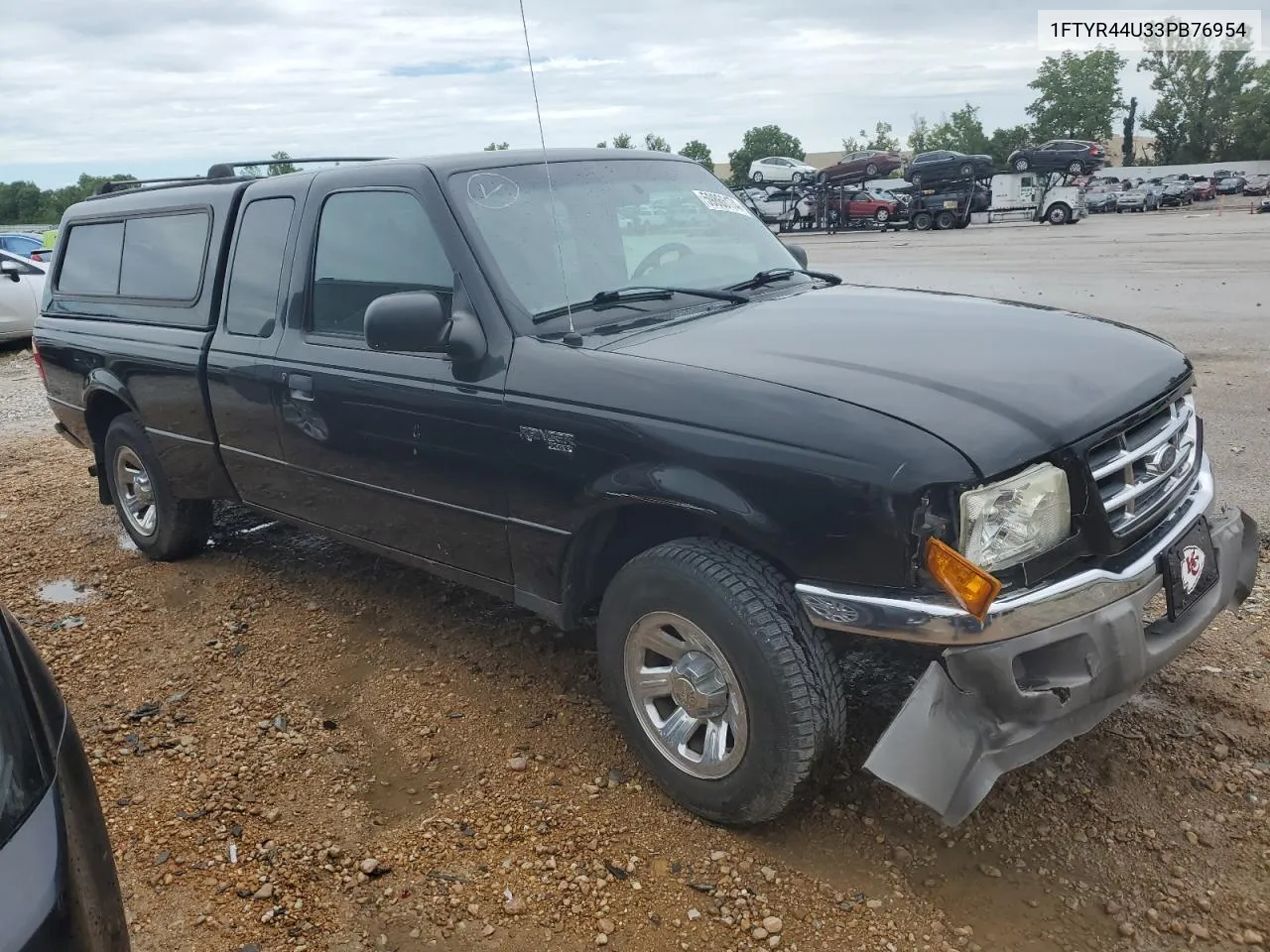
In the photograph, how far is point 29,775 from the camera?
1.66m

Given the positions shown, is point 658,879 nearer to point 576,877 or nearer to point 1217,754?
point 576,877

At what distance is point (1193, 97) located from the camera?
87312 mm

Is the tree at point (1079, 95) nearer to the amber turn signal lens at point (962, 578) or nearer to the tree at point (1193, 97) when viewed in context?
the tree at point (1193, 97)

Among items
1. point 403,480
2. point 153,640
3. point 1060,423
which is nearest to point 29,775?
point 403,480

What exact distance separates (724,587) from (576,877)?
913mm

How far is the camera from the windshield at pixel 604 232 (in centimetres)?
344

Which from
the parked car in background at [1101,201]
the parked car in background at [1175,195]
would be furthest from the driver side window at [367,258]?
the parked car in background at [1175,195]

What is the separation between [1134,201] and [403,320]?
52.4 meters

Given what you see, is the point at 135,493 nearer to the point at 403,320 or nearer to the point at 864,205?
the point at 403,320

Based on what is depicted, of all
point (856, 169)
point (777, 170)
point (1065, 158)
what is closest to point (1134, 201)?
point (1065, 158)

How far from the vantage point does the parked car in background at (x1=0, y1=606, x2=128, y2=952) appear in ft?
4.94

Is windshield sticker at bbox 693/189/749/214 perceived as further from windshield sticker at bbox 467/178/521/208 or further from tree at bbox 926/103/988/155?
tree at bbox 926/103/988/155

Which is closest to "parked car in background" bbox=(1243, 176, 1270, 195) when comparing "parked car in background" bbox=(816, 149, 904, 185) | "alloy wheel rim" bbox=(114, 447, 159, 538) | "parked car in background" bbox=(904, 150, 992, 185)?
"parked car in background" bbox=(816, 149, 904, 185)

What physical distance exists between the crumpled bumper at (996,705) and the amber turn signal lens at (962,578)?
0.42 feet
